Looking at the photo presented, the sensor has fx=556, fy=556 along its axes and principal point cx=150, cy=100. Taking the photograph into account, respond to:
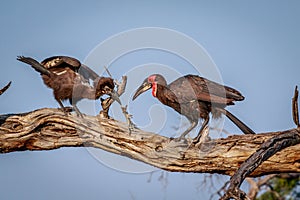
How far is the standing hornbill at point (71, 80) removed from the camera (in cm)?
653

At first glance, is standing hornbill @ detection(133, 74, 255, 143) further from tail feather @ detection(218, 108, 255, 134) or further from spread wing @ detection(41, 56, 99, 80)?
spread wing @ detection(41, 56, 99, 80)

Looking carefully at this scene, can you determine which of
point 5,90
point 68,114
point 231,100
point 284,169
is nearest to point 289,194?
point 231,100

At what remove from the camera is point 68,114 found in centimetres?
578

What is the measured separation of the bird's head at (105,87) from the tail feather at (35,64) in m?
0.60

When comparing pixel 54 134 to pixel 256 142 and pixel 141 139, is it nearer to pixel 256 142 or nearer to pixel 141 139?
pixel 141 139

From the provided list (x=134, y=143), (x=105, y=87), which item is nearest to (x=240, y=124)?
(x=134, y=143)

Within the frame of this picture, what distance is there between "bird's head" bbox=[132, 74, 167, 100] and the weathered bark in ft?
3.63

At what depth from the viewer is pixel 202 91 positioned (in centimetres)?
662

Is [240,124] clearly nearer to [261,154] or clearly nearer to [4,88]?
[261,154]

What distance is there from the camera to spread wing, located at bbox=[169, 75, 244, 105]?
6.58 m

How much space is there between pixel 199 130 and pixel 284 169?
119 centimetres

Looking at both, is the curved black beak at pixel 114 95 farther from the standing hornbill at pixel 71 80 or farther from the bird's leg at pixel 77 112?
the bird's leg at pixel 77 112

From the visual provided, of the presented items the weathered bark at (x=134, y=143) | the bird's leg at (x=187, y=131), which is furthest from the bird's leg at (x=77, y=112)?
the bird's leg at (x=187, y=131)

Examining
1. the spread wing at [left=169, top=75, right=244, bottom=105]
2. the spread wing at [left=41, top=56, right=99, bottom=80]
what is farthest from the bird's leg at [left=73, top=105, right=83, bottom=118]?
the spread wing at [left=169, top=75, right=244, bottom=105]
